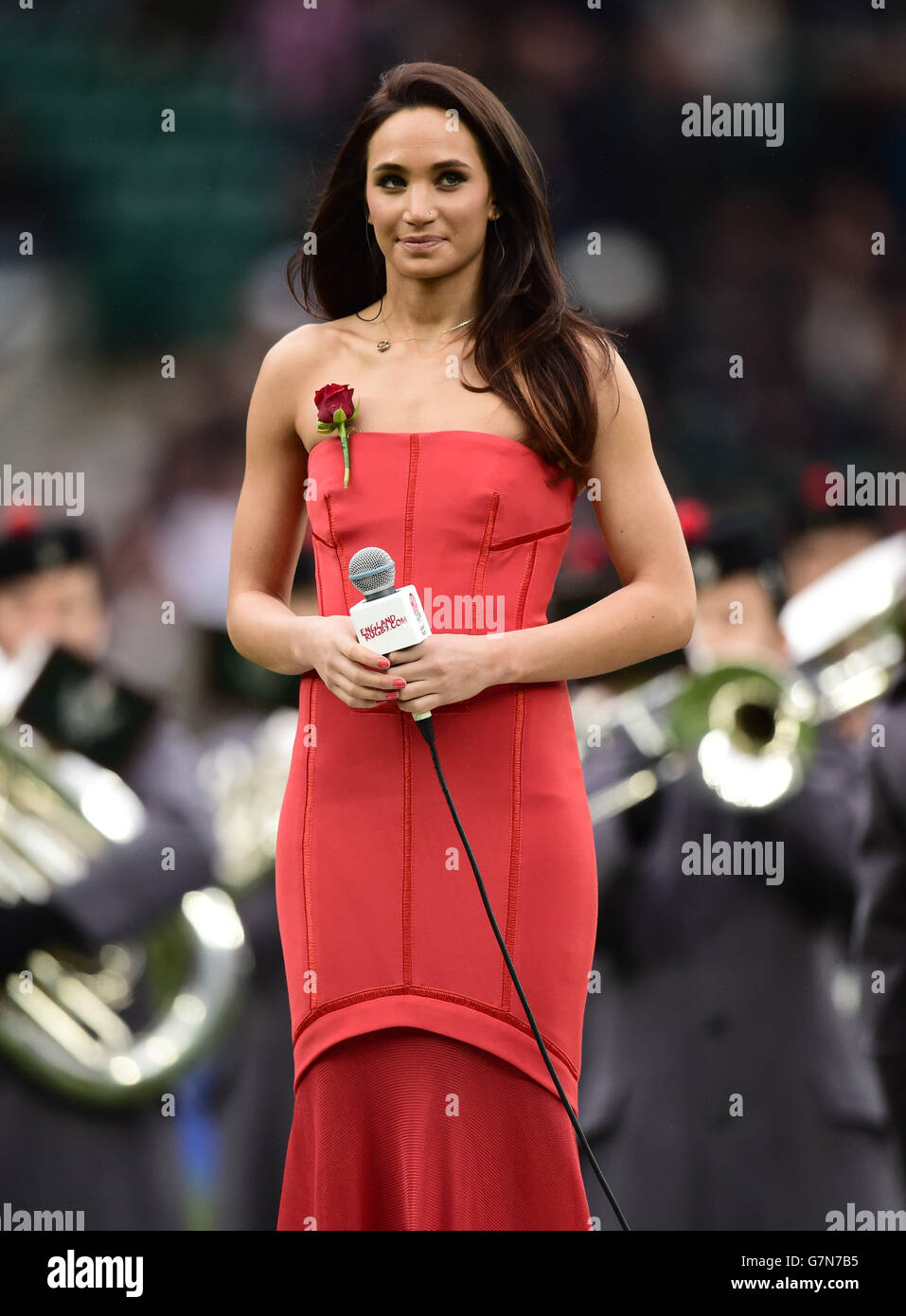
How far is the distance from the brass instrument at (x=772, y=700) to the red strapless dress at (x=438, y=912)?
1.59m

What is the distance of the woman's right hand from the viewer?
1.83 metres

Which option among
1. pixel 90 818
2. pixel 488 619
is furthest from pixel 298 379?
pixel 90 818

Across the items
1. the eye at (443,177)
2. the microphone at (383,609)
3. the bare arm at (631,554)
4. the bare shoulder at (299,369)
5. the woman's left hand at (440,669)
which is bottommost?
the woman's left hand at (440,669)

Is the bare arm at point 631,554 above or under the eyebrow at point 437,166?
under

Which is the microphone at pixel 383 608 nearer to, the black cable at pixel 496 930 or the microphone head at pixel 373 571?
the microphone head at pixel 373 571

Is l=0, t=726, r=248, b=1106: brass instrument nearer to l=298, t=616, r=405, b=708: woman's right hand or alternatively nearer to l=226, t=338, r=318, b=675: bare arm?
l=226, t=338, r=318, b=675: bare arm

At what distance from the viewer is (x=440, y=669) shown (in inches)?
72.9

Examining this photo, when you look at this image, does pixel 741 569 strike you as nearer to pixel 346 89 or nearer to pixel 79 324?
pixel 346 89

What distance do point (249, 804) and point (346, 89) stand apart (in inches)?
63.5

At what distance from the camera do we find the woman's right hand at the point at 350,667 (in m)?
1.83

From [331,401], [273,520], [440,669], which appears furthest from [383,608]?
[273,520]

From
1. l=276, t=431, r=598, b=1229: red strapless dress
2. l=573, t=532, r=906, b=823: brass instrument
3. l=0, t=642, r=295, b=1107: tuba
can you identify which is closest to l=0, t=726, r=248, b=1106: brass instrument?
l=0, t=642, r=295, b=1107: tuba

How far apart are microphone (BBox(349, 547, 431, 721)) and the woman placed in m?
0.06

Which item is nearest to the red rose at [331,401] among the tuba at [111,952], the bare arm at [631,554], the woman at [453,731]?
the woman at [453,731]
